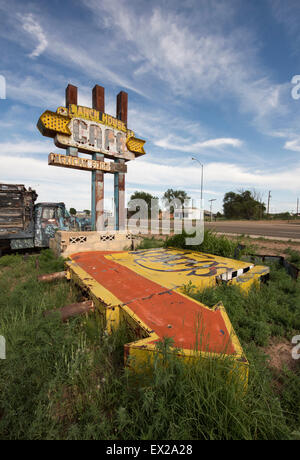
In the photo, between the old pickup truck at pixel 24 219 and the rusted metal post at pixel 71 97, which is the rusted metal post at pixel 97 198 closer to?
the rusted metal post at pixel 71 97

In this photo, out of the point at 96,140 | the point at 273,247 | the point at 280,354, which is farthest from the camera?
the point at 273,247

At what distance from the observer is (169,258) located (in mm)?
5277

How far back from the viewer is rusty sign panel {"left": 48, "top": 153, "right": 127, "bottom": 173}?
6434 mm

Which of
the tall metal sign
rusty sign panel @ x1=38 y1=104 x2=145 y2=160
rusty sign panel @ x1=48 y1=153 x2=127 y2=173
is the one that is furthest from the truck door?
rusty sign panel @ x1=38 y1=104 x2=145 y2=160

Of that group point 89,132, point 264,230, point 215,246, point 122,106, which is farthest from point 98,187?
point 264,230

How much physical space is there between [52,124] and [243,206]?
54266mm

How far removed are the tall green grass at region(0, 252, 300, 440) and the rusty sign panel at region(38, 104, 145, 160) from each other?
6467 millimetres

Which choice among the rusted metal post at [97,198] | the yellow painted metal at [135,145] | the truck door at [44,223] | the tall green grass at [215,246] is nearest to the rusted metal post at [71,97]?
the rusted metal post at [97,198]

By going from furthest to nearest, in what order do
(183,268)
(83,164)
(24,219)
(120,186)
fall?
(120,186) < (24,219) < (83,164) < (183,268)

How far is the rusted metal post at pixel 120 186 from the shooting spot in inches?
323

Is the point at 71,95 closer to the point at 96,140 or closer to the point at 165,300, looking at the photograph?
the point at 96,140

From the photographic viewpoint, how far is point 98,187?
24.9 ft

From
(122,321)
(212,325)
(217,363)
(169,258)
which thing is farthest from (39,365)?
(169,258)

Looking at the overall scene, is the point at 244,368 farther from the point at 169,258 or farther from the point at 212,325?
the point at 169,258
